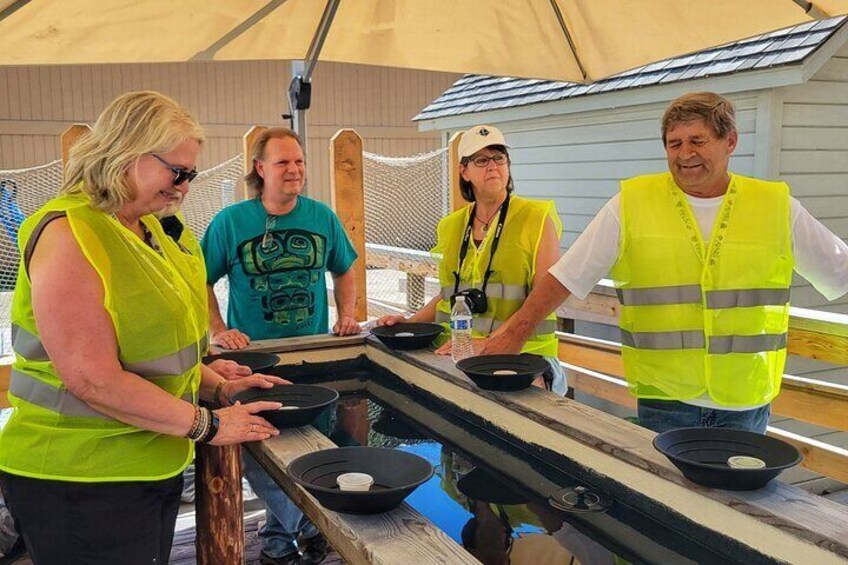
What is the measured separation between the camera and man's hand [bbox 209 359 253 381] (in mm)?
2701

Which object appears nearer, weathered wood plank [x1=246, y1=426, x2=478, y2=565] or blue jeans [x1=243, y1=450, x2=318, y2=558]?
weathered wood plank [x1=246, y1=426, x2=478, y2=565]

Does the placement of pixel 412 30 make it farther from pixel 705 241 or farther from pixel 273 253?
pixel 705 241

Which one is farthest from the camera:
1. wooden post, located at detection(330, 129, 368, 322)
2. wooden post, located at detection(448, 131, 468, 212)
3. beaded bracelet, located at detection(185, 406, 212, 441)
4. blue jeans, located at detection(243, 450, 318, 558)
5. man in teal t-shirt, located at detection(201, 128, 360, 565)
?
wooden post, located at detection(448, 131, 468, 212)

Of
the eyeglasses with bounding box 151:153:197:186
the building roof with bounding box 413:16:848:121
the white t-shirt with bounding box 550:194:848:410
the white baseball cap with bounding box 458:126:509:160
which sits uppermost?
the building roof with bounding box 413:16:848:121

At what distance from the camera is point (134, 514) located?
1989 millimetres

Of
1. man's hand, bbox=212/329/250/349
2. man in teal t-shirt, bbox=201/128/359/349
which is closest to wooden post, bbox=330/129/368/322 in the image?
man in teal t-shirt, bbox=201/128/359/349

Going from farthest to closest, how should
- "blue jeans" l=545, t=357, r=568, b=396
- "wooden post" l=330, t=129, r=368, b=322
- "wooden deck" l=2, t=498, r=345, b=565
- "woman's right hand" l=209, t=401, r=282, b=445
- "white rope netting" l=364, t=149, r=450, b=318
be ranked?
"white rope netting" l=364, t=149, r=450, b=318 < "wooden post" l=330, t=129, r=368, b=322 < "wooden deck" l=2, t=498, r=345, b=565 < "blue jeans" l=545, t=357, r=568, b=396 < "woman's right hand" l=209, t=401, r=282, b=445

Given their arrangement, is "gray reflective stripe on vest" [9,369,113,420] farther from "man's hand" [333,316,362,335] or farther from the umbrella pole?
the umbrella pole

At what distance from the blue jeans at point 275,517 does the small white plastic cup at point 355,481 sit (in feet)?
4.92

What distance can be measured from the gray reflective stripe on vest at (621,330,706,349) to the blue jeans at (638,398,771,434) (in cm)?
18

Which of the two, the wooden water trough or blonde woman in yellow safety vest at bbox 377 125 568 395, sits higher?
blonde woman in yellow safety vest at bbox 377 125 568 395

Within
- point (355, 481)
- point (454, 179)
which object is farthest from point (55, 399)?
point (454, 179)

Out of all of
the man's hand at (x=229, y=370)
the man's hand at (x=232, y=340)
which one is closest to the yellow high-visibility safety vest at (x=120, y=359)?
the man's hand at (x=229, y=370)

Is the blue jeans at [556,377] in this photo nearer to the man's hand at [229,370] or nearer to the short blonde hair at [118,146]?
the man's hand at [229,370]
